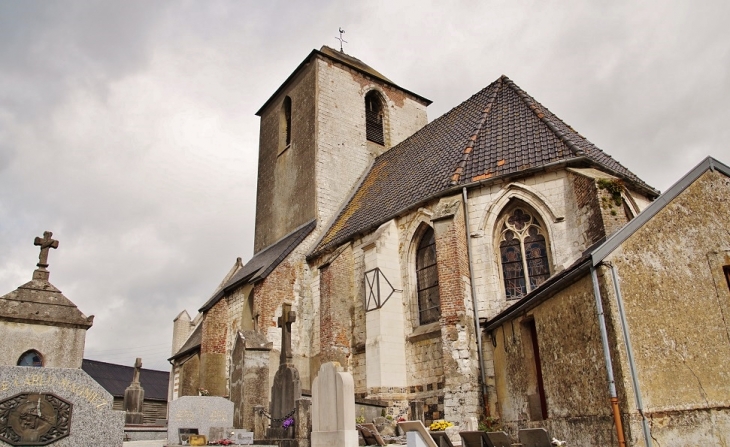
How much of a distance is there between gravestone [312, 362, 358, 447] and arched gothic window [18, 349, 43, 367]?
5396 mm

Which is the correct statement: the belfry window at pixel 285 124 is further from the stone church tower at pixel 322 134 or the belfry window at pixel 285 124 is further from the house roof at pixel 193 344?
the house roof at pixel 193 344

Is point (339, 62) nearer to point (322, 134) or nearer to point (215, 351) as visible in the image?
point (322, 134)

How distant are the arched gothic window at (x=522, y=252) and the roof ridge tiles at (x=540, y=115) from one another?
64.1 inches

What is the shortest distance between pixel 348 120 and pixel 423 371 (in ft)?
36.6

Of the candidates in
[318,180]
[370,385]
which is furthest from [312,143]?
[370,385]

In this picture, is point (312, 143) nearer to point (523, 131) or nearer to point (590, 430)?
point (523, 131)

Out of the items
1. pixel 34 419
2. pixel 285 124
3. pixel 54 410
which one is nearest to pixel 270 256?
pixel 285 124

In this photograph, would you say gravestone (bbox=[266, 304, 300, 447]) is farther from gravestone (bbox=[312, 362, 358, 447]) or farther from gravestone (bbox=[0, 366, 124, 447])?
gravestone (bbox=[0, 366, 124, 447])

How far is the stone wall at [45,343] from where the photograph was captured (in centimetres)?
958

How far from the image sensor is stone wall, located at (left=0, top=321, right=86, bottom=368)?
9578mm

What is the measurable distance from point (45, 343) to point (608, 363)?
9.12 meters

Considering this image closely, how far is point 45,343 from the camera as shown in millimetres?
9758

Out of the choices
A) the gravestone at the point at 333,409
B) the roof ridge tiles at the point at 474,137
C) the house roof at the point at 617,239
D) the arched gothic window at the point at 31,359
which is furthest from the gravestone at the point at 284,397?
the roof ridge tiles at the point at 474,137

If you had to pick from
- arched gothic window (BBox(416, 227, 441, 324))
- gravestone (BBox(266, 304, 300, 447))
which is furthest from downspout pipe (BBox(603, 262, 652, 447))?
arched gothic window (BBox(416, 227, 441, 324))
